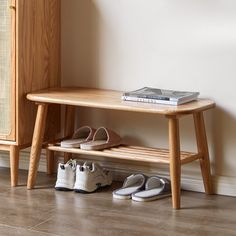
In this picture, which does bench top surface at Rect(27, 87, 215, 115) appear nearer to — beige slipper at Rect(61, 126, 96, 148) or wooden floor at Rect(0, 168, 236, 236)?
beige slipper at Rect(61, 126, 96, 148)

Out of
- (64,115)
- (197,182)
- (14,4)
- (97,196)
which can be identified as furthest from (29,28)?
(197,182)

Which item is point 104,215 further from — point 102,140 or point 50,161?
point 50,161

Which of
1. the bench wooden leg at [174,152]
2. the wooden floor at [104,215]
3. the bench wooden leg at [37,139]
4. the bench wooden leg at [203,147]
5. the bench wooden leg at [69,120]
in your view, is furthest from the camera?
the bench wooden leg at [69,120]

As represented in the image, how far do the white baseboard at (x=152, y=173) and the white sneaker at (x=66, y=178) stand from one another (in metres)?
0.32

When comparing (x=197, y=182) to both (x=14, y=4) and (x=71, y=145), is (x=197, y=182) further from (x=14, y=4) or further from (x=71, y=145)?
(x=14, y=4)

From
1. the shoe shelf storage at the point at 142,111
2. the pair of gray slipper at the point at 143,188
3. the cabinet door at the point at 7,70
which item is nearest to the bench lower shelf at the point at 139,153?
the shoe shelf storage at the point at 142,111

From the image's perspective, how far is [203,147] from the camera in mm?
3205

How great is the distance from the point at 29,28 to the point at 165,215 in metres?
1.17

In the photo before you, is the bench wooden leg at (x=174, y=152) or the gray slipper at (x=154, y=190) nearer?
the bench wooden leg at (x=174, y=152)

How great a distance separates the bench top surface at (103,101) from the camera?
9.72ft

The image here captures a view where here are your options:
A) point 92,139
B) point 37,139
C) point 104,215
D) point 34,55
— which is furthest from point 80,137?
point 104,215

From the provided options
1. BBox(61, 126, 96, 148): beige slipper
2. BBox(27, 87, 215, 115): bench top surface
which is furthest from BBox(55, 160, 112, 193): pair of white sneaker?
BBox(27, 87, 215, 115): bench top surface

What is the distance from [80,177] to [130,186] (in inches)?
10.1

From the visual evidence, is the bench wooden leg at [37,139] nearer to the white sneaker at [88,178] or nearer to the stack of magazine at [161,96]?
the white sneaker at [88,178]
